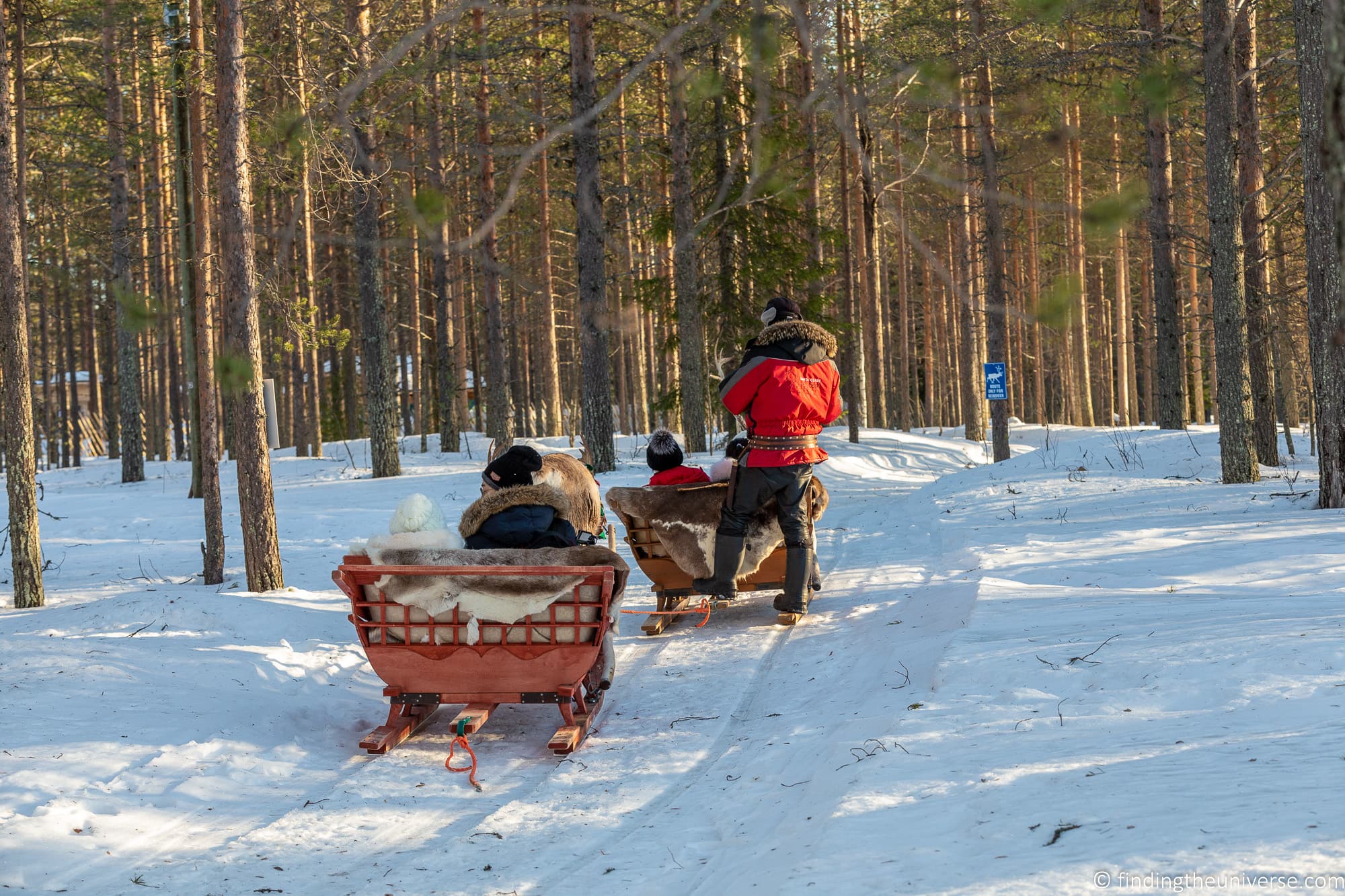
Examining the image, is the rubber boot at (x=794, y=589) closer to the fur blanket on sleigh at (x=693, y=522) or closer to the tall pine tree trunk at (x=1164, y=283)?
the fur blanket on sleigh at (x=693, y=522)

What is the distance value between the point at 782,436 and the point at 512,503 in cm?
245

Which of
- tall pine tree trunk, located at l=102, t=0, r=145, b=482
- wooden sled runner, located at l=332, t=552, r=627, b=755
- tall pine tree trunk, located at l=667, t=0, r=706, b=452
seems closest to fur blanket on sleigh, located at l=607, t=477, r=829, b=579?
wooden sled runner, located at l=332, t=552, r=627, b=755

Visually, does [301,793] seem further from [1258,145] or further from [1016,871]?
[1258,145]

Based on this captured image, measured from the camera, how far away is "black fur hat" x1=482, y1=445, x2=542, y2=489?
6109mm

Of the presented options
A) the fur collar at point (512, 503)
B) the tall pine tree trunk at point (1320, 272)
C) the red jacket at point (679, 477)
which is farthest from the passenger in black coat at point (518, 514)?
the tall pine tree trunk at point (1320, 272)

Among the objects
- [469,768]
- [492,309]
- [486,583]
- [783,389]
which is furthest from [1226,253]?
[492,309]

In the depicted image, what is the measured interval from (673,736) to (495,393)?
16.7 metres

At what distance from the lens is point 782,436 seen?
7.62m

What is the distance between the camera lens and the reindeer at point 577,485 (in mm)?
6949

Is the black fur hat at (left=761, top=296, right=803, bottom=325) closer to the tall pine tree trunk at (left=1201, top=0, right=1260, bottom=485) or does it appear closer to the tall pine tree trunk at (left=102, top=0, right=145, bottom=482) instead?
the tall pine tree trunk at (left=1201, top=0, right=1260, bottom=485)

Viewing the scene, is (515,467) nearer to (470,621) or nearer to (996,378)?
(470,621)

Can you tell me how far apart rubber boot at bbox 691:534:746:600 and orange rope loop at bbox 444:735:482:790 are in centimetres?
273

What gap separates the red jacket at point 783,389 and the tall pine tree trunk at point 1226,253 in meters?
6.34

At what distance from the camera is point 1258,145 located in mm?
15453
